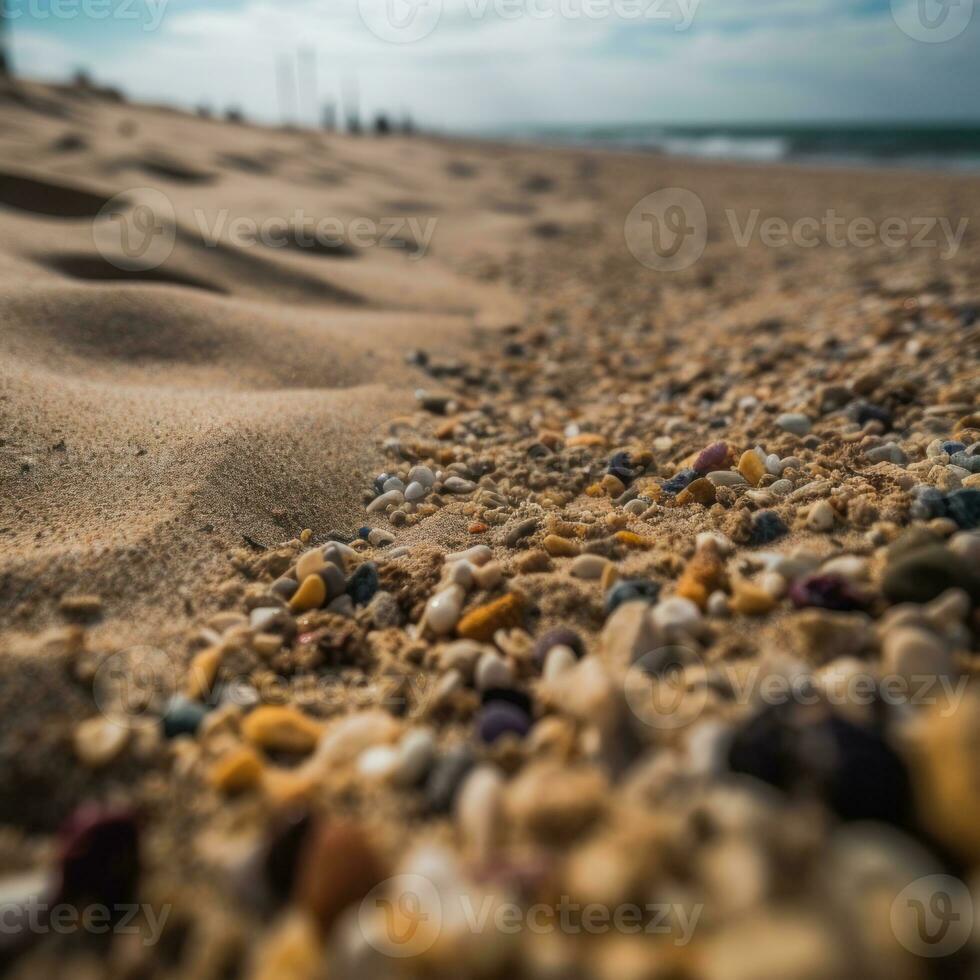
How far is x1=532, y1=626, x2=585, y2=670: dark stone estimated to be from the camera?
3.92 feet

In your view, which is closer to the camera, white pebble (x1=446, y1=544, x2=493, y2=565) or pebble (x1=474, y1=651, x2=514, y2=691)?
pebble (x1=474, y1=651, x2=514, y2=691)

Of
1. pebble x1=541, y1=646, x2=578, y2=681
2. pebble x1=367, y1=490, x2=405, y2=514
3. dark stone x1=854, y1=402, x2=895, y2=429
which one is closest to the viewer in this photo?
pebble x1=541, y1=646, x2=578, y2=681

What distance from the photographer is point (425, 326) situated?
337cm

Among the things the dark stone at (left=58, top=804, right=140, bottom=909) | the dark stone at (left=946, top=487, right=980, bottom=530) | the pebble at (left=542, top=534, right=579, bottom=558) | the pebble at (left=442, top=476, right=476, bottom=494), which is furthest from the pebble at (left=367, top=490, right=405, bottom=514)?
the dark stone at (left=946, top=487, right=980, bottom=530)

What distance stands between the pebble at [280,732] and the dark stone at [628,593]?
56 centimetres

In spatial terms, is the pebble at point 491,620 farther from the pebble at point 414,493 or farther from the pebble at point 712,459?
the pebble at point 712,459

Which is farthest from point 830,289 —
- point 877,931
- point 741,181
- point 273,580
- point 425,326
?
point 741,181

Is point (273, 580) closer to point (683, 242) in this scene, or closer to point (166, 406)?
point (166, 406)

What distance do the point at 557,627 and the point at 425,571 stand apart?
34 cm

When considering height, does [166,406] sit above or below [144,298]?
below

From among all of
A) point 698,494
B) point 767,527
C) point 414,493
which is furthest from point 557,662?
point 414,493

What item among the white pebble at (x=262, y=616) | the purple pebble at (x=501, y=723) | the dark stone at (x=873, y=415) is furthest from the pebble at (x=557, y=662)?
the dark stone at (x=873, y=415)

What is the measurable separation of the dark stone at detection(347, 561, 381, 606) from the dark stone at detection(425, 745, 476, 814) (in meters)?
0.52

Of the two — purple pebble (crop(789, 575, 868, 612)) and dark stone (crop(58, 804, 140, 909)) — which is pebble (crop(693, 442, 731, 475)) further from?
dark stone (crop(58, 804, 140, 909))
